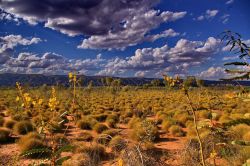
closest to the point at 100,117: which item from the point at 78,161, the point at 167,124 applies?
the point at 167,124

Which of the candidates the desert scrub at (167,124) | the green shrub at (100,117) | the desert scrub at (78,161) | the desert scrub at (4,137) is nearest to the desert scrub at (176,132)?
the desert scrub at (167,124)

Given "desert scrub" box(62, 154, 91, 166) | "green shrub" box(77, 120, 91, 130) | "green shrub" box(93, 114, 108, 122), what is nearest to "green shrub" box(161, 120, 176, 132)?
"green shrub" box(77, 120, 91, 130)

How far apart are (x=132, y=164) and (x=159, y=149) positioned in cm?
500

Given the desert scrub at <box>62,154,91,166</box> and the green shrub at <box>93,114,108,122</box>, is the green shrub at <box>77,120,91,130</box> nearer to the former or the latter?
the green shrub at <box>93,114,108,122</box>

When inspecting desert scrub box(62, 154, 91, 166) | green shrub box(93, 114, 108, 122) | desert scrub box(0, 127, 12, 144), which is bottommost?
green shrub box(93, 114, 108, 122)

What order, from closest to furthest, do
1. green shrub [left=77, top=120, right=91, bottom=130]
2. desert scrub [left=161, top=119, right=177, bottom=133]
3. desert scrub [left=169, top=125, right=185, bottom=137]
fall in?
desert scrub [left=169, top=125, right=185, bottom=137] → desert scrub [left=161, top=119, right=177, bottom=133] → green shrub [left=77, top=120, right=91, bottom=130]

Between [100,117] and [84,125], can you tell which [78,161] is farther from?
[100,117]

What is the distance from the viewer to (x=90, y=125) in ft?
58.1

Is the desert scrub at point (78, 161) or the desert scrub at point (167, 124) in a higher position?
the desert scrub at point (78, 161)

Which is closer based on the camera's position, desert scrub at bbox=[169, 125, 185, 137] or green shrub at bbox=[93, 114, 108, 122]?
desert scrub at bbox=[169, 125, 185, 137]

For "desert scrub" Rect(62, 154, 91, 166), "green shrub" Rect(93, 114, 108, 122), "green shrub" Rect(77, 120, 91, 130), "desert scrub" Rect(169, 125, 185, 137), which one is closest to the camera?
"desert scrub" Rect(62, 154, 91, 166)

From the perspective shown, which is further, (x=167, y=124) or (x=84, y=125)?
(x=84, y=125)

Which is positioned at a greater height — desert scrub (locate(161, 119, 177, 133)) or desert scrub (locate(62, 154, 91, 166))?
desert scrub (locate(62, 154, 91, 166))

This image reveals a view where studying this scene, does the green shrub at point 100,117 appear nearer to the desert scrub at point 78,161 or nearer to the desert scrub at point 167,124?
the desert scrub at point 167,124
